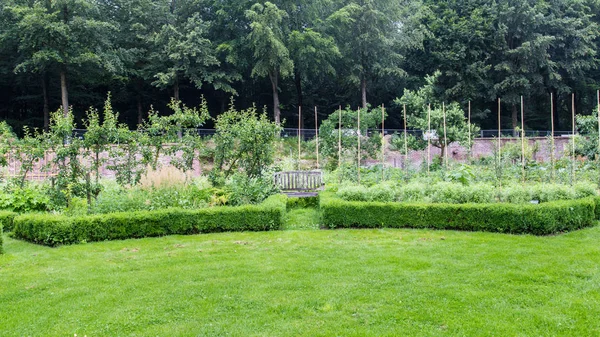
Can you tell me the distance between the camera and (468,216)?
777 cm

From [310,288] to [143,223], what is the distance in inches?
163

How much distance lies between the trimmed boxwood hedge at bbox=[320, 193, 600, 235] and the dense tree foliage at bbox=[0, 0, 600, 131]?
Result: 1553cm

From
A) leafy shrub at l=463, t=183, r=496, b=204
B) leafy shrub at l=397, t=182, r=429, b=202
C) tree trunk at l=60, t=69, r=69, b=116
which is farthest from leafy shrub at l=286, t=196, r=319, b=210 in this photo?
tree trunk at l=60, t=69, r=69, b=116

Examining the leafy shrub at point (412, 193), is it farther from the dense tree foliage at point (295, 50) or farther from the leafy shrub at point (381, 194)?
the dense tree foliage at point (295, 50)

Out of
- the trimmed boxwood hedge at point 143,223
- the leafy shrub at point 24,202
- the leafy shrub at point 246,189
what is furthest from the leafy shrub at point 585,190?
the leafy shrub at point 24,202

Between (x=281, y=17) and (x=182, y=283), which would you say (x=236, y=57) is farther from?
(x=182, y=283)

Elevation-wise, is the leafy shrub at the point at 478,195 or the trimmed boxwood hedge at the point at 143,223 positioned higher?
the leafy shrub at the point at 478,195

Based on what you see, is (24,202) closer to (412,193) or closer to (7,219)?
(7,219)

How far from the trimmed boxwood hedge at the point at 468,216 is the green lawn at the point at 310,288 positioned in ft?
1.67

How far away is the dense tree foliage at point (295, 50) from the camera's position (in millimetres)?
22938

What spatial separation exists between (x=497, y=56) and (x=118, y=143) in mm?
24852

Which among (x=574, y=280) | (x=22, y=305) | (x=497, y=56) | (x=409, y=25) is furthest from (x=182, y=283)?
(x=497, y=56)

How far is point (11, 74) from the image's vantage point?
2556 centimetres

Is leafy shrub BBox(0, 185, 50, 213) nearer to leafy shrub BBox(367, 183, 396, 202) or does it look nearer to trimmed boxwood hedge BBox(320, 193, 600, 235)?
trimmed boxwood hedge BBox(320, 193, 600, 235)
